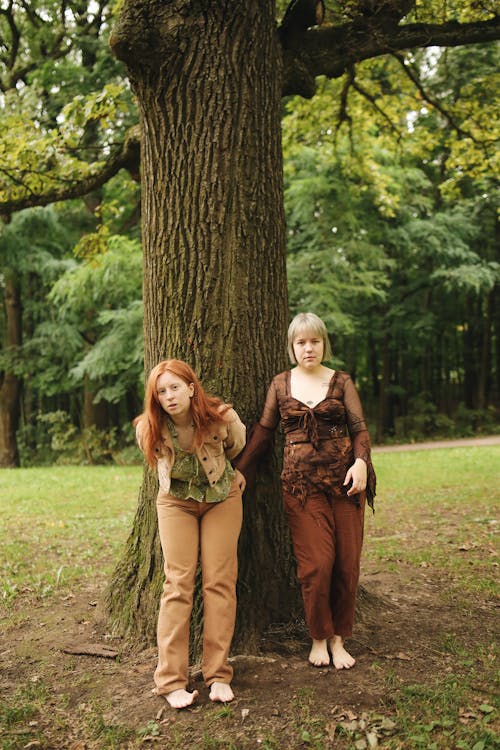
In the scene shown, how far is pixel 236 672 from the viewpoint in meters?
3.60

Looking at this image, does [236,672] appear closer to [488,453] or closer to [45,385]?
[488,453]

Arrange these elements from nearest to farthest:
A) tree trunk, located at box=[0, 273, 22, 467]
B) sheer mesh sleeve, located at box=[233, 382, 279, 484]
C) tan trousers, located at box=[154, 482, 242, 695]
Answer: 1. tan trousers, located at box=[154, 482, 242, 695]
2. sheer mesh sleeve, located at box=[233, 382, 279, 484]
3. tree trunk, located at box=[0, 273, 22, 467]

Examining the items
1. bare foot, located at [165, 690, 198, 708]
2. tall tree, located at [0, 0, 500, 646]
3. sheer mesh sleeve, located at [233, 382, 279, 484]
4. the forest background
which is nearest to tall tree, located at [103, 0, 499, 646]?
tall tree, located at [0, 0, 500, 646]

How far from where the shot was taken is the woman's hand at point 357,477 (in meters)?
3.58

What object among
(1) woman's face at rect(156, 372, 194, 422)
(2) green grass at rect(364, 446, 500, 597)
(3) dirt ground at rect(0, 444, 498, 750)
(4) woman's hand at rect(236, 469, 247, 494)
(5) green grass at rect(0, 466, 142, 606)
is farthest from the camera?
(5) green grass at rect(0, 466, 142, 606)

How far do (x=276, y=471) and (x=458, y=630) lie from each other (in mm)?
1570

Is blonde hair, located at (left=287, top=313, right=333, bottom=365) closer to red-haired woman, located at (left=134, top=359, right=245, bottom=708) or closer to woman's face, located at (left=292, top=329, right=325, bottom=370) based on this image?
woman's face, located at (left=292, top=329, right=325, bottom=370)

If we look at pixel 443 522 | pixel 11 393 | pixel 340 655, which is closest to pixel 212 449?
pixel 340 655

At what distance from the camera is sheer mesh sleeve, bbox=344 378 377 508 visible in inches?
146

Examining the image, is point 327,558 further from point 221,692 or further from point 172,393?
point 172,393

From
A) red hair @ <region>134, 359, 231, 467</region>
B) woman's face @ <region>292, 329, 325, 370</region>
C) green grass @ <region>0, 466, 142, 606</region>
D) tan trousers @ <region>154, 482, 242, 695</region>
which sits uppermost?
woman's face @ <region>292, 329, 325, 370</region>

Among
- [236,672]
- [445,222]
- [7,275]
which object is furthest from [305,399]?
[445,222]

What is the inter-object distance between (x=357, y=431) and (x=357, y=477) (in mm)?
303

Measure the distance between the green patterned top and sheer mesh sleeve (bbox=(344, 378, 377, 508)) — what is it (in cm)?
84
